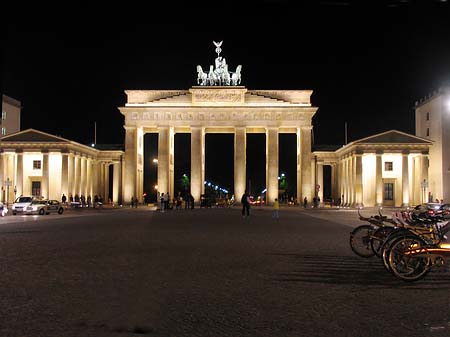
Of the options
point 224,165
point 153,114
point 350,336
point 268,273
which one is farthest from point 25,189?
point 350,336

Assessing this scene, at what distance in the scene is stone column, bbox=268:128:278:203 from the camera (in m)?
73.4

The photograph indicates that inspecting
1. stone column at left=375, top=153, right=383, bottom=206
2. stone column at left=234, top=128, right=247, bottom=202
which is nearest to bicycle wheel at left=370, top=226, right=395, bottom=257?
stone column at left=375, top=153, right=383, bottom=206

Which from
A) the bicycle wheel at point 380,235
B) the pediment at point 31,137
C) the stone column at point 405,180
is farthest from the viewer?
the stone column at point 405,180

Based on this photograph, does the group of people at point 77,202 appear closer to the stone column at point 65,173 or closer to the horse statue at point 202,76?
the stone column at point 65,173

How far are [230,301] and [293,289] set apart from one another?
1.56 meters

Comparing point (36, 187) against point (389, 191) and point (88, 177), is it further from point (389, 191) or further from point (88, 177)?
point (389, 191)

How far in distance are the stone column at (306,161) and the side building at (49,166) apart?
1036 inches

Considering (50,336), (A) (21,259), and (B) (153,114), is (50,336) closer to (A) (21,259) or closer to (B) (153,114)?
(A) (21,259)

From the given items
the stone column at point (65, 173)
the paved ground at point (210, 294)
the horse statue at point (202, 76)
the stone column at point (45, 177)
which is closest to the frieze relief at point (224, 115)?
the horse statue at point (202, 76)

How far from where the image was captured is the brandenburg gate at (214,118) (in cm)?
7288

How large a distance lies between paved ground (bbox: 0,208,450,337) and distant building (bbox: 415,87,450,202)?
6163cm

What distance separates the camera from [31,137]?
6900 centimetres

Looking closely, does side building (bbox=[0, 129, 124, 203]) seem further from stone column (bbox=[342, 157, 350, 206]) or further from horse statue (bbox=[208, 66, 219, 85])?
stone column (bbox=[342, 157, 350, 206])

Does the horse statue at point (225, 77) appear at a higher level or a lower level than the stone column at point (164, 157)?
higher
